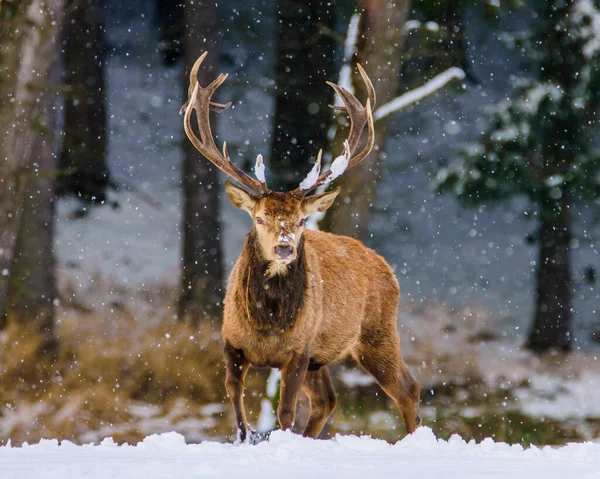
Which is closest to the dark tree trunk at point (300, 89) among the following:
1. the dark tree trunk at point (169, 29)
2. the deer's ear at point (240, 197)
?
the dark tree trunk at point (169, 29)

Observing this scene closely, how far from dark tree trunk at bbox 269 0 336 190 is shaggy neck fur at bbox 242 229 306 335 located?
5.09 m

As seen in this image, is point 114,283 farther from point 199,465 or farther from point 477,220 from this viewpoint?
point 199,465

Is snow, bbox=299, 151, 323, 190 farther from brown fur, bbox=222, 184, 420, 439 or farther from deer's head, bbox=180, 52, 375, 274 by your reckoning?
brown fur, bbox=222, 184, 420, 439

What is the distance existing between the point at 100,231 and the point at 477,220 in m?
6.47

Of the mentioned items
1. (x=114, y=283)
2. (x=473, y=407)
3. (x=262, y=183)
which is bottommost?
(x=473, y=407)

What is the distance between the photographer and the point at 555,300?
47.1ft

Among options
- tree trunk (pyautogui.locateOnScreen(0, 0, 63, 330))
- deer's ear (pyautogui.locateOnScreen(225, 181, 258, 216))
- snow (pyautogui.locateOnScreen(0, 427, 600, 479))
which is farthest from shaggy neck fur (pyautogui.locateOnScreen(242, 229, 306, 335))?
tree trunk (pyautogui.locateOnScreen(0, 0, 63, 330))

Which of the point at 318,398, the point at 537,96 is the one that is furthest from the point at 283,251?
the point at 537,96

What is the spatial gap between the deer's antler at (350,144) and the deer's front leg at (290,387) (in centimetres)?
118

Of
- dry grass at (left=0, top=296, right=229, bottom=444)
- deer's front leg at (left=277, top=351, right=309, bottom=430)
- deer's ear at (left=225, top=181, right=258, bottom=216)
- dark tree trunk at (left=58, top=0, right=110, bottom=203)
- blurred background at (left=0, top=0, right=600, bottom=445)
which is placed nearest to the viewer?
deer's front leg at (left=277, top=351, right=309, bottom=430)

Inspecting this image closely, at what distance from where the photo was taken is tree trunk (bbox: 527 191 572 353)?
45.9ft

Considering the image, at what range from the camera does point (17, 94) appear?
9.28m

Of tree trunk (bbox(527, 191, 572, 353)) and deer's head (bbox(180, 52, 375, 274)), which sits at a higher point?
deer's head (bbox(180, 52, 375, 274))

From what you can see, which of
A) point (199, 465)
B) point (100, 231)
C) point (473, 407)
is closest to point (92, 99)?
point (100, 231)
